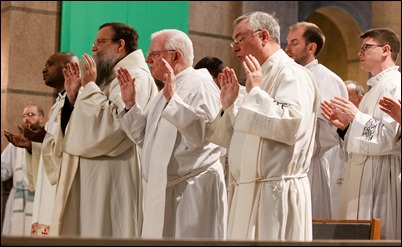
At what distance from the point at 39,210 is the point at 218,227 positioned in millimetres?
2037

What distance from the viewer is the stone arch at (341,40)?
12.0m

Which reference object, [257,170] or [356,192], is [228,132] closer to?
[257,170]

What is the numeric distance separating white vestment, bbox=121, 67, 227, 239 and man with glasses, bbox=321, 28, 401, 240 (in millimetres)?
791

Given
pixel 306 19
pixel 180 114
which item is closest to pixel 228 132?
pixel 180 114

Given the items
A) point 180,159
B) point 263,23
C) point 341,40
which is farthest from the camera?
point 341,40

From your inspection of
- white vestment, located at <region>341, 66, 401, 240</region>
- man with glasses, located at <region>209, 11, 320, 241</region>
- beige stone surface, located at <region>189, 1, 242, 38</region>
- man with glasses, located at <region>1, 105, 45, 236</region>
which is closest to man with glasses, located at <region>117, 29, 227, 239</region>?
man with glasses, located at <region>209, 11, 320, 241</region>

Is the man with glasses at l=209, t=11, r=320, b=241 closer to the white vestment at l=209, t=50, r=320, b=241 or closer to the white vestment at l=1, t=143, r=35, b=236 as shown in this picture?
the white vestment at l=209, t=50, r=320, b=241

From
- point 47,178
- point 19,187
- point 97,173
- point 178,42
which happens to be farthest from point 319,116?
point 19,187

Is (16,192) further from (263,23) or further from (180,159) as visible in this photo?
(263,23)

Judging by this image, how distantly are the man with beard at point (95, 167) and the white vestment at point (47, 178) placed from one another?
51cm

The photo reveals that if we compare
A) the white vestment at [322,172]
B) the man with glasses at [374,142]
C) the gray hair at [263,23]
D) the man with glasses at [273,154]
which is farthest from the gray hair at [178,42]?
the white vestment at [322,172]

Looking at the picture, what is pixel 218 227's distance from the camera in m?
5.32

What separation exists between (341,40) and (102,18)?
4.13m

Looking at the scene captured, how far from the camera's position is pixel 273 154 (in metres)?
4.56
